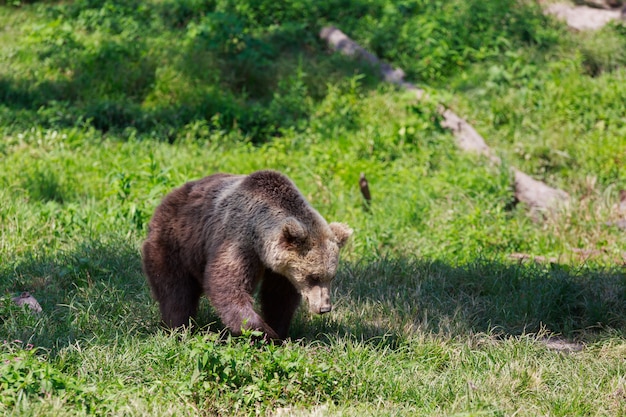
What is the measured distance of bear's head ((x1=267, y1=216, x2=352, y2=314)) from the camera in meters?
5.20

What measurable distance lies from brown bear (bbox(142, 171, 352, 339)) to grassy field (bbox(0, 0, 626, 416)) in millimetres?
249

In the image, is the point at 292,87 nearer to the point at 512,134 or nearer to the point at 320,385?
the point at 512,134

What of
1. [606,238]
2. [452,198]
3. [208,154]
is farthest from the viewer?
[208,154]

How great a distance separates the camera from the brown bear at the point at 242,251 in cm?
523

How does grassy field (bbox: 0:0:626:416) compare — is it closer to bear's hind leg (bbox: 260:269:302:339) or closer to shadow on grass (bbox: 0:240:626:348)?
shadow on grass (bbox: 0:240:626:348)

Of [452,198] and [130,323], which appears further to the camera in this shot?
[452,198]

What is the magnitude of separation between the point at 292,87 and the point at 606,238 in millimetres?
4970

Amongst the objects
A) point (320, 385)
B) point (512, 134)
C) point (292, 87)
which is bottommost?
point (512, 134)

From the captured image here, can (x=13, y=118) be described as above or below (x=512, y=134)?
above

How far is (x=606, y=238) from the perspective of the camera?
864cm

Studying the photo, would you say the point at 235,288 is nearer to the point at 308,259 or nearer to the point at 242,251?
the point at 242,251

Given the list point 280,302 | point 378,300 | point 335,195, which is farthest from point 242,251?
point 335,195

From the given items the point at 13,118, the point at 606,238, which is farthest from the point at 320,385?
the point at 13,118

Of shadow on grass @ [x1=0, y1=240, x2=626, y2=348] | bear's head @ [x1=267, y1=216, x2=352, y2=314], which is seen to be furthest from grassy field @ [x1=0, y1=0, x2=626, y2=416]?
bear's head @ [x1=267, y1=216, x2=352, y2=314]
